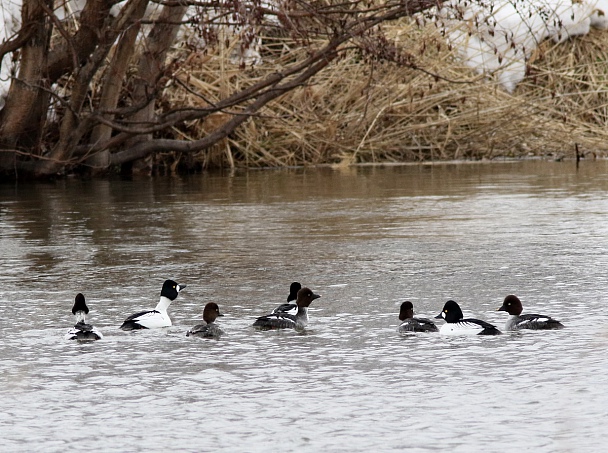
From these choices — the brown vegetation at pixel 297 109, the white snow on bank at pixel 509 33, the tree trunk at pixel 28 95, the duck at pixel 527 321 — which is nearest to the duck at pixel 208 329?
the duck at pixel 527 321

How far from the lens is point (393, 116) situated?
21453mm

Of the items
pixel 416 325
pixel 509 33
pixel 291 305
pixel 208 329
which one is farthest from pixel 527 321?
pixel 509 33

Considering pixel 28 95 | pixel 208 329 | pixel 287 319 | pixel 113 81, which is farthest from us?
pixel 113 81

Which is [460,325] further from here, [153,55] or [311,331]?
[153,55]

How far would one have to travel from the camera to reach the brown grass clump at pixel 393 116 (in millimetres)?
20531

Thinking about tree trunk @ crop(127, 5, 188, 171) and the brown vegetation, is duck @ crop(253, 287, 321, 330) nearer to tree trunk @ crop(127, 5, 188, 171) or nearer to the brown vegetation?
the brown vegetation

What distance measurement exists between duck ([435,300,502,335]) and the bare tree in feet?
25.9

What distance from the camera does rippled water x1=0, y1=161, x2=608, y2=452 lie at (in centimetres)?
458

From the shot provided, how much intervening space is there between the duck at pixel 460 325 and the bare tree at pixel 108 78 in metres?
7.90

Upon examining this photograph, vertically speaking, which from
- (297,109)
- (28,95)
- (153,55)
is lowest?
(297,109)

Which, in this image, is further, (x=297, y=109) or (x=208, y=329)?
(x=297, y=109)

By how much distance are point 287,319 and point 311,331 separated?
0.16 metres

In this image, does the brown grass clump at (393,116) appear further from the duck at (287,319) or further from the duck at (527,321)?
the duck at (527,321)

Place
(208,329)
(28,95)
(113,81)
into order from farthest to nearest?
(113,81) → (28,95) → (208,329)
